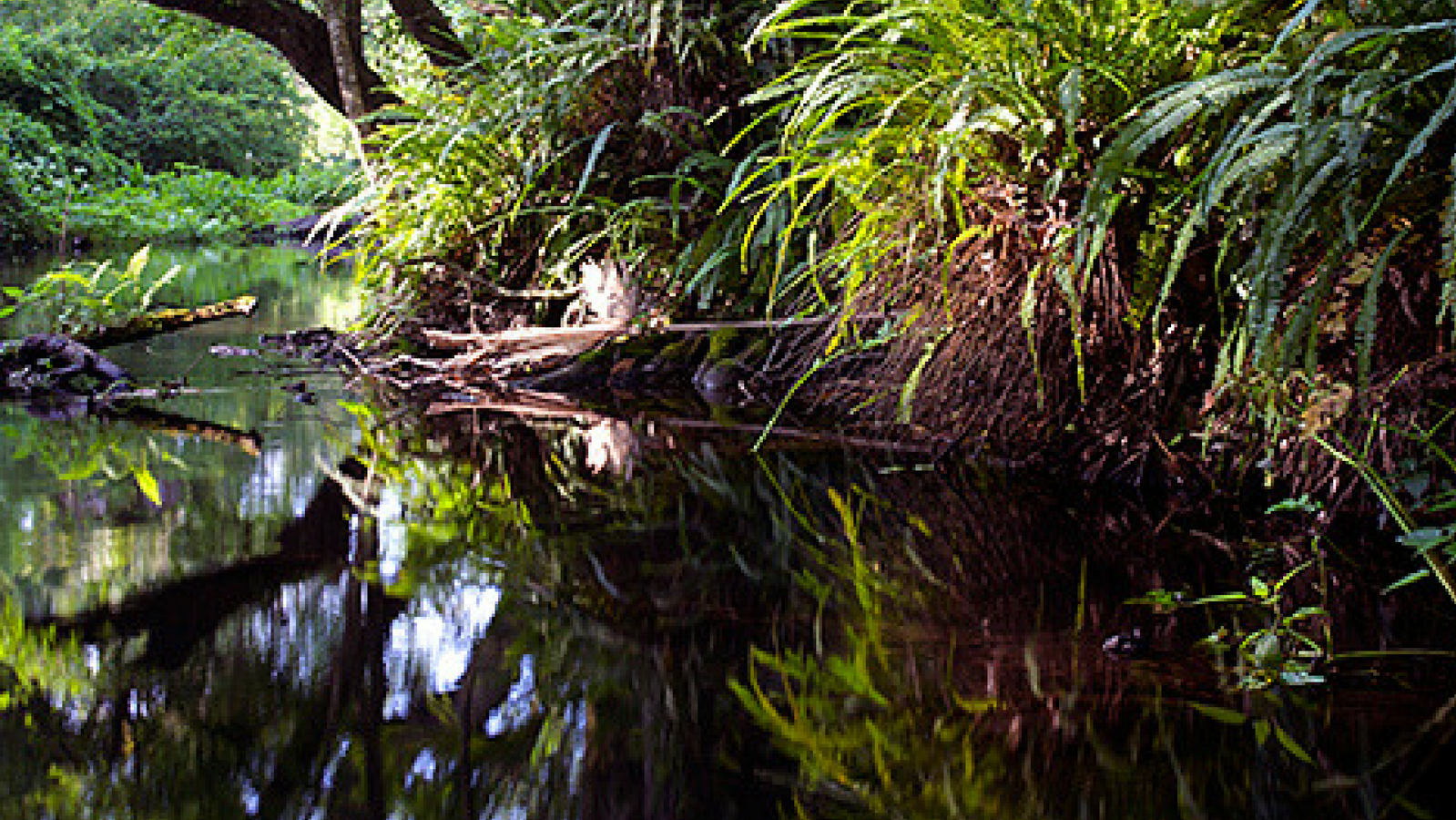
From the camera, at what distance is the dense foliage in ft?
33.0

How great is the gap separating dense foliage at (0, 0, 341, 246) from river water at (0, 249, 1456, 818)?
601 cm

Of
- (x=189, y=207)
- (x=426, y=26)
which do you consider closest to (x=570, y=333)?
(x=426, y=26)

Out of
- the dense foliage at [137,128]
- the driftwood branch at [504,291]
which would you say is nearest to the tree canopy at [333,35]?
the driftwood branch at [504,291]

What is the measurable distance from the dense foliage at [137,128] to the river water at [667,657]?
19.7 ft

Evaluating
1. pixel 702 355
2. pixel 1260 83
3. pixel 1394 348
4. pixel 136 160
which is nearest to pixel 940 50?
pixel 1260 83

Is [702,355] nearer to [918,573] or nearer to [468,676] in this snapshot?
[918,573]

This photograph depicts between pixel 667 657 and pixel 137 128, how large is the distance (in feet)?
59.2

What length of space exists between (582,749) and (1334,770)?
43 centimetres

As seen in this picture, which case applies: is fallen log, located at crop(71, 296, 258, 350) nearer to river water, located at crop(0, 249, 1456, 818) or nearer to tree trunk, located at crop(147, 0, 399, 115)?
tree trunk, located at crop(147, 0, 399, 115)

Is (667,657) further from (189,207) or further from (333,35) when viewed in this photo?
(189,207)

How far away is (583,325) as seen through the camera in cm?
290

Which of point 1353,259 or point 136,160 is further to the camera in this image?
point 136,160

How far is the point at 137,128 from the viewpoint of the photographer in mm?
16359

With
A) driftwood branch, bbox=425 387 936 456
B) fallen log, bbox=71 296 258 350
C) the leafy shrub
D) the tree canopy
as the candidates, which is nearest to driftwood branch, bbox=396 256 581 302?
driftwood branch, bbox=425 387 936 456
